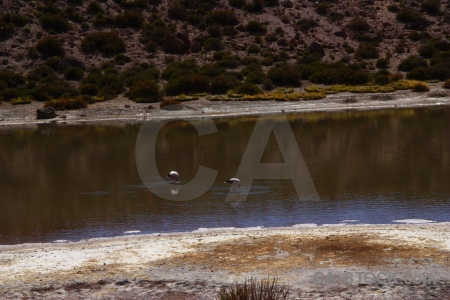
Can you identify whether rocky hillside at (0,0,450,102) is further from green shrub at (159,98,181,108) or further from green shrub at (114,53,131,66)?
green shrub at (159,98,181,108)

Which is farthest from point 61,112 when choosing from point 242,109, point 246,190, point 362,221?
point 362,221

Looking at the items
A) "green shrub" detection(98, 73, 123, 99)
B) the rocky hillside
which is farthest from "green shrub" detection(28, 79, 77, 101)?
"green shrub" detection(98, 73, 123, 99)

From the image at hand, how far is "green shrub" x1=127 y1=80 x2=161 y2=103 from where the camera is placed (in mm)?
40250

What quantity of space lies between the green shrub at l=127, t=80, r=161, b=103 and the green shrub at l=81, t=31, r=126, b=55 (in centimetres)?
908

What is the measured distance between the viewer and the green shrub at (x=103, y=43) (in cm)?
4926

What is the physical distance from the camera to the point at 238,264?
11.4 meters

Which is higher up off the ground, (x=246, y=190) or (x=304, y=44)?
(x=304, y=44)

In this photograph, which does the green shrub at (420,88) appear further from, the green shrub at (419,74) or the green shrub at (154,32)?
the green shrub at (154,32)

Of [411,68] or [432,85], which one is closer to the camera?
[432,85]

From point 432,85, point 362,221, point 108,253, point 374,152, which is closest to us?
point 108,253

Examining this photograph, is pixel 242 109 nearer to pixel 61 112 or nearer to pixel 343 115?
pixel 343 115

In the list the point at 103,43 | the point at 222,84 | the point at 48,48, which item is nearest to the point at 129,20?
the point at 103,43

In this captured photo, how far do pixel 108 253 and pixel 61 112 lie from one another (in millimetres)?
26120

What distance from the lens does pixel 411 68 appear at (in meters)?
47.7
